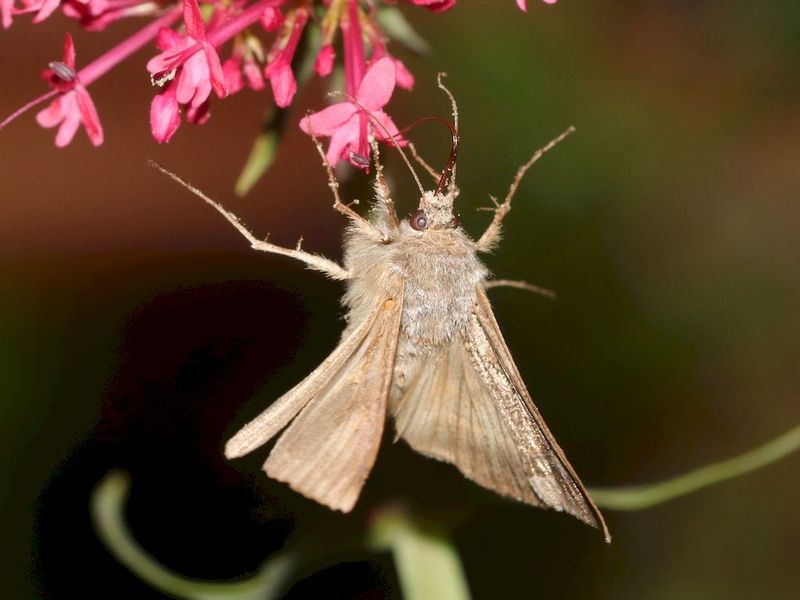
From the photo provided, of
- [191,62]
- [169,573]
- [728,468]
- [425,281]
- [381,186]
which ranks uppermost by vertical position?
[191,62]

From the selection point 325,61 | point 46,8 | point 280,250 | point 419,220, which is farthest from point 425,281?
point 46,8

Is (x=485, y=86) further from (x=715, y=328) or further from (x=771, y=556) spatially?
(x=771, y=556)

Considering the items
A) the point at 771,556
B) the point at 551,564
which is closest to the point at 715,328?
the point at 771,556

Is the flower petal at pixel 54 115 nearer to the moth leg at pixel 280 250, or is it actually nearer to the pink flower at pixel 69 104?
the pink flower at pixel 69 104

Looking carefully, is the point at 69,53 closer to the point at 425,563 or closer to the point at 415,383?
the point at 415,383

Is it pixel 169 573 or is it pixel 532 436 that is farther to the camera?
pixel 169 573

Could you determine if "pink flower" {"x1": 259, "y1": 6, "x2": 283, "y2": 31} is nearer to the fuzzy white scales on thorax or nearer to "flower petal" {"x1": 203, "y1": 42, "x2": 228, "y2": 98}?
"flower petal" {"x1": 203, "y1": 42, "x2": 228, "y2": 98}
